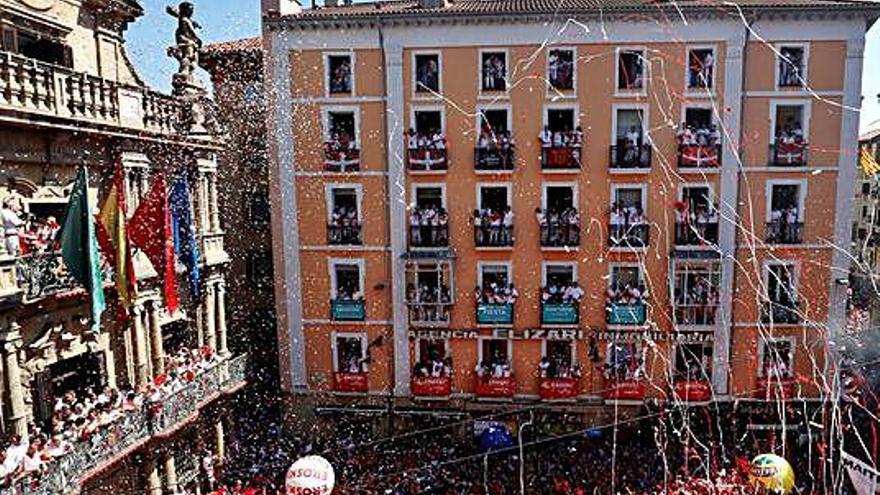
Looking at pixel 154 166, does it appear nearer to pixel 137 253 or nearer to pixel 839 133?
pixel 137 253

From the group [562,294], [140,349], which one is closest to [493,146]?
[562,294]

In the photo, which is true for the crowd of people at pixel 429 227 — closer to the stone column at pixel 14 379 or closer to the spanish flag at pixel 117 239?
the spanish flag at pixel 117 239

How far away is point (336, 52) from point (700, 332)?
14421 mm

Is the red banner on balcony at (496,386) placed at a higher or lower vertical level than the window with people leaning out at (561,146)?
lower

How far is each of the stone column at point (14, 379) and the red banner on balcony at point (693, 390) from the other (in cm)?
1762

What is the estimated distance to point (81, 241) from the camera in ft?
39.2

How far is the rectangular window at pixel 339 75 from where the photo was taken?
21250mm

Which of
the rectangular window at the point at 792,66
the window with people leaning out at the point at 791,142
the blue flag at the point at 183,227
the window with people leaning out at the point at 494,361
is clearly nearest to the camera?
the blue flag at the point at 183,227

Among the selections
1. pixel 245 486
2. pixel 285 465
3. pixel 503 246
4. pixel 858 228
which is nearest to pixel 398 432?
pixel 285 465

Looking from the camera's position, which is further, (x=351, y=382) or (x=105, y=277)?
(x=351, y=382)

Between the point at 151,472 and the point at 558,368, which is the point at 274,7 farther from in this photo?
the point at 558,368

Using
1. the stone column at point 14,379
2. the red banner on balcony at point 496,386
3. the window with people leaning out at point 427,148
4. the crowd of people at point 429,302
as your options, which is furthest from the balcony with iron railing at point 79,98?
the red banner on balcony at point 496,386

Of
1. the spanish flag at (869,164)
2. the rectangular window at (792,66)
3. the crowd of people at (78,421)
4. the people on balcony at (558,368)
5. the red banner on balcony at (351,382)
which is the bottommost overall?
the red banner on balcony at (351,382)

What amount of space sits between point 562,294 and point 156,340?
11885mm
